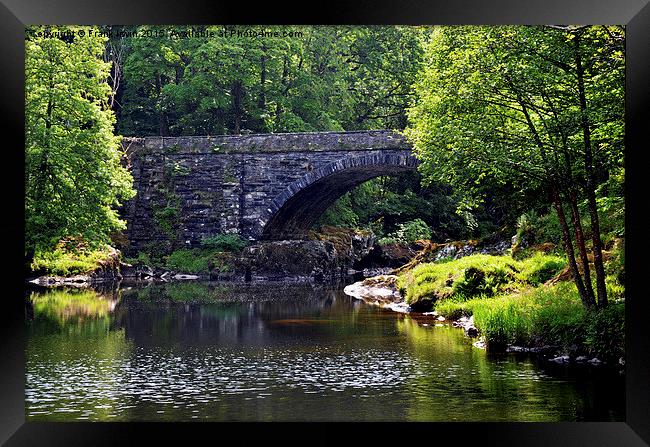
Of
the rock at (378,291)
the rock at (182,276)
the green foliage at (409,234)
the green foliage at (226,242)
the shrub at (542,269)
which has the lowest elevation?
the rock at (378,291)

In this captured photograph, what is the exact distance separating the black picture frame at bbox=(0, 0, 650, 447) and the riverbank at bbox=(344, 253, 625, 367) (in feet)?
12.0

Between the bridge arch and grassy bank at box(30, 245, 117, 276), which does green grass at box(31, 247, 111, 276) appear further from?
the bridge arch

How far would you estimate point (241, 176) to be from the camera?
106 ft

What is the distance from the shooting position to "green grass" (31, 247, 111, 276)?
2500 centimetres

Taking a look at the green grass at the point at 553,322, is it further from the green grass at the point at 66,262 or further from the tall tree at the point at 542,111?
the green grass at the point at 66,262

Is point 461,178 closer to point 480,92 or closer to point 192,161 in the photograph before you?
point 480,92

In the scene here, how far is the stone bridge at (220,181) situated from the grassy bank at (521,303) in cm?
1056

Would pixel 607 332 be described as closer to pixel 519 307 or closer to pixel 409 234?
pixel 519 307

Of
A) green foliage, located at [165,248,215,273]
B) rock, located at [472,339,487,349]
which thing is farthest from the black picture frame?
green foliage, located at [165,248,215,273]

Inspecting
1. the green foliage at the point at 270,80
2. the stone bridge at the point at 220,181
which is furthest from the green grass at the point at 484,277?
the green foliage at the point at 270,80

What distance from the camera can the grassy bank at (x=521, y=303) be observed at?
11969 millimetres
